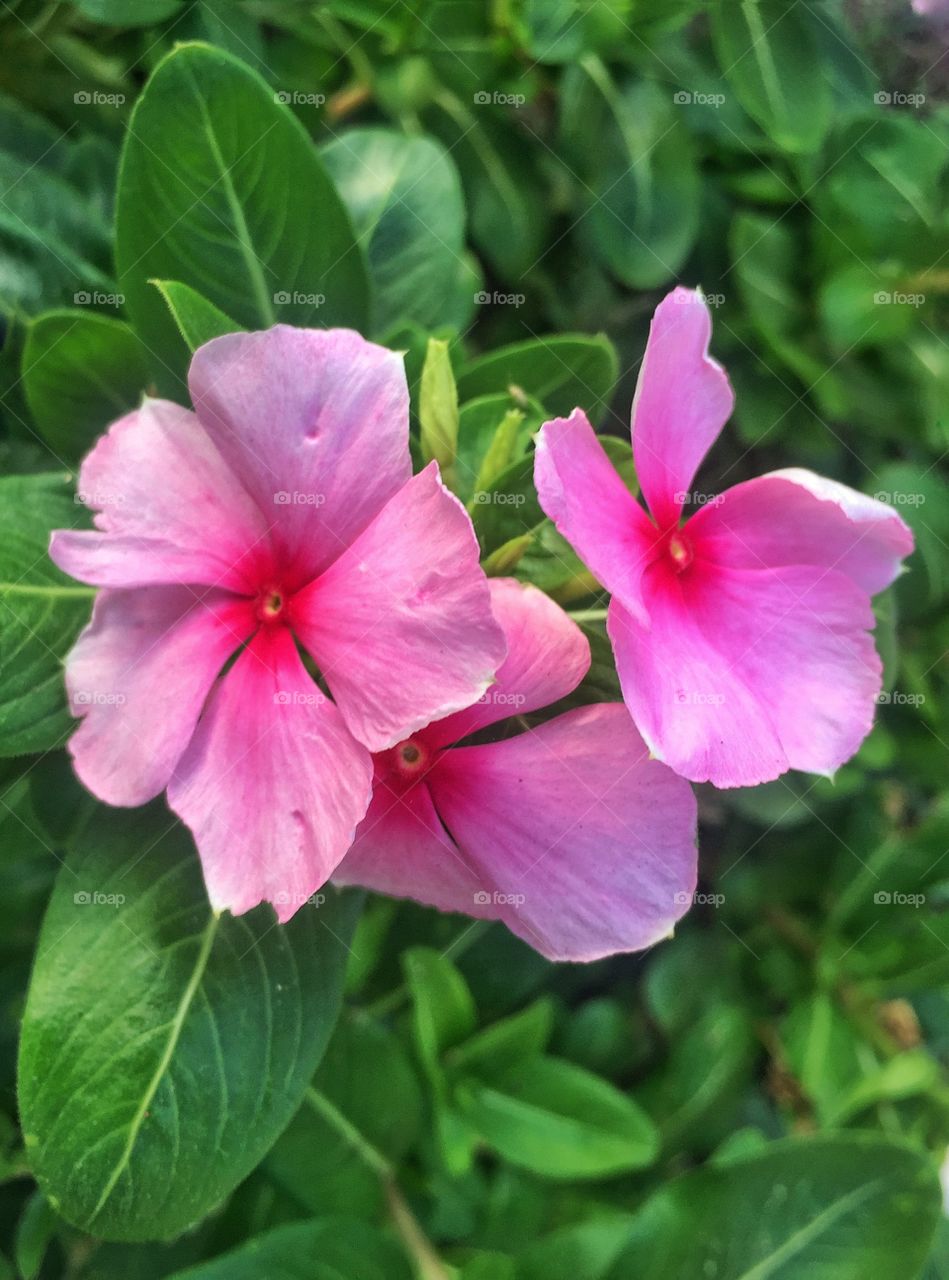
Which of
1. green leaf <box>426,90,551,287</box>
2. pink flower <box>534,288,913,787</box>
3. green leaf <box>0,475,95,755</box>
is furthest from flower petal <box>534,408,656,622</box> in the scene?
green leaf <box>426,90,551,287</box>

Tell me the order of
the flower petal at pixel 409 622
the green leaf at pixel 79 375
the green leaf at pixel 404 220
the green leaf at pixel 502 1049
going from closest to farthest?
1. the flower petal at pixel 409 622
2. the green leaf at pixel 79 375
3. the green leaf at pixel 404 220
4. the green leaf at pixel 502 1049

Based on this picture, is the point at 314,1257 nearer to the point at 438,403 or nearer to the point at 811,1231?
the point at 811,1231

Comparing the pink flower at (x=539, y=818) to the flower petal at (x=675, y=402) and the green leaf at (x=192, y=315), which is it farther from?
the green leaf at (x=192, y=315)

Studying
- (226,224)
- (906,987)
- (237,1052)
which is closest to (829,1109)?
(906,987)

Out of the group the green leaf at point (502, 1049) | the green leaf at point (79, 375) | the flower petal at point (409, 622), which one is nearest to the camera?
the flower petal at point (409, 622)

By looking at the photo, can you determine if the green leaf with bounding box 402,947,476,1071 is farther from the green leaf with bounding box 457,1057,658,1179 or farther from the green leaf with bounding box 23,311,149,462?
the green leaf with bounding box 23,311,149,462

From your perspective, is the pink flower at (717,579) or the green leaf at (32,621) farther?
the green leaf at (32,621)

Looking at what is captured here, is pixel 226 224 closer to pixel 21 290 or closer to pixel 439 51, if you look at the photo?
pixel 21 290

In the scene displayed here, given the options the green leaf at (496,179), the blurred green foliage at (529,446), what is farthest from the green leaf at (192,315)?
the green leaf at (496,179)
